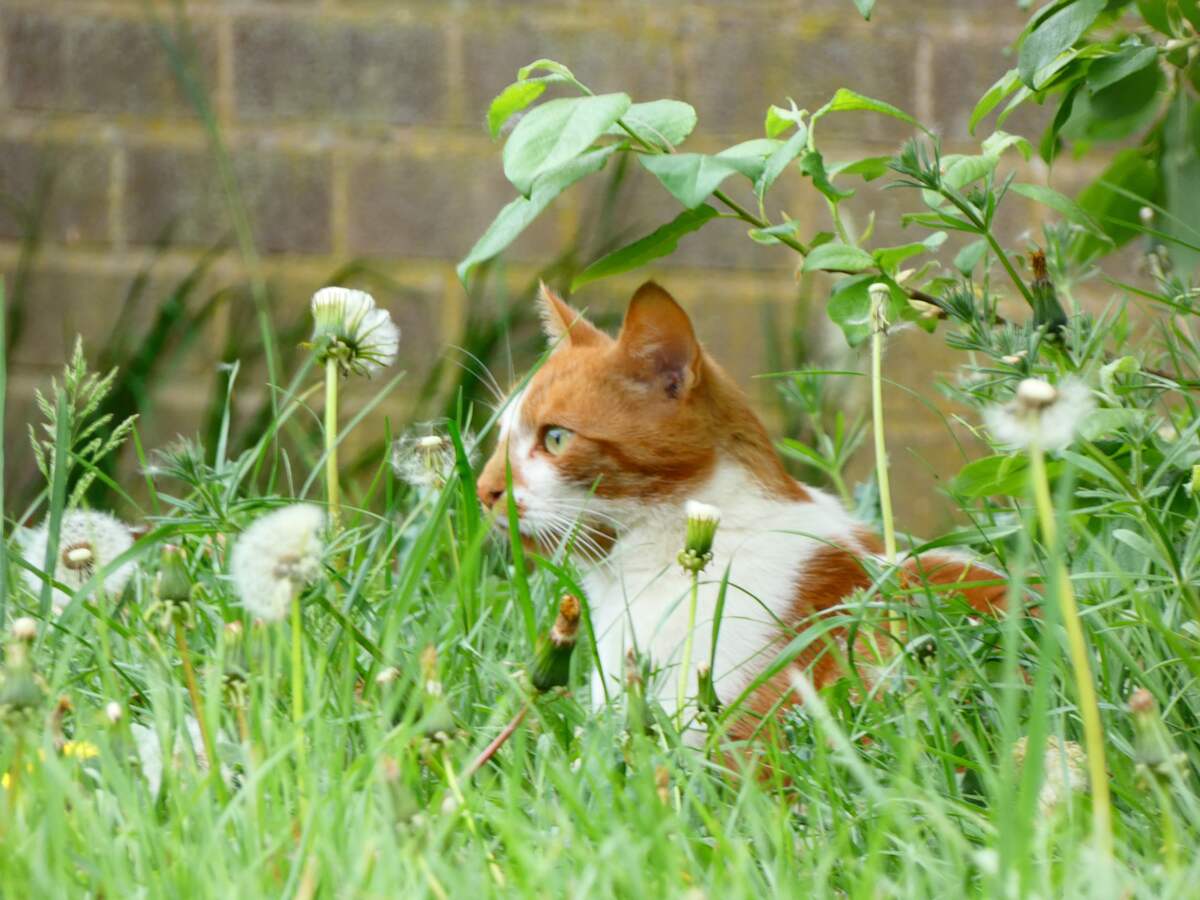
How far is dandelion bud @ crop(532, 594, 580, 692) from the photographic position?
1.08m

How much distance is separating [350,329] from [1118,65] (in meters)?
0.75

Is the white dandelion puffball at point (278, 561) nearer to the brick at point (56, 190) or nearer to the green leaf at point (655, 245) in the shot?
the green leaf at point (655, 245)

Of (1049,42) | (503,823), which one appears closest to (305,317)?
(1049,42)

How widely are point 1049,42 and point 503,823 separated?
0.82 meters

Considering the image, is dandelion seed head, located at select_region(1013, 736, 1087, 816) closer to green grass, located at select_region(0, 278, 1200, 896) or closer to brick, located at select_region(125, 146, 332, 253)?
green grass, located at select_region(0, 278, 1200, 896)

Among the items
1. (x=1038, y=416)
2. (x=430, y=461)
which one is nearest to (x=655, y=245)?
(x=430, y=461)

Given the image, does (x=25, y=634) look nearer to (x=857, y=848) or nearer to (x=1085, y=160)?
(x=857, y=848)

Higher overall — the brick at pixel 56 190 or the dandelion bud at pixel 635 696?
the brick at pixel 56 190

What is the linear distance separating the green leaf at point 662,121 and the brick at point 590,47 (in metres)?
1.87

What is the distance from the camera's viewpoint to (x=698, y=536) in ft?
3.82

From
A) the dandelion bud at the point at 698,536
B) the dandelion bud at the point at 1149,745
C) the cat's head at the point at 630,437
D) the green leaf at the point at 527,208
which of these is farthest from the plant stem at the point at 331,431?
the dandelion bud at the point at 1149,745

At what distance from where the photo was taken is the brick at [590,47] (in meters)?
Answer: 3.20

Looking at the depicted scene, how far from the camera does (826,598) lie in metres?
1.60

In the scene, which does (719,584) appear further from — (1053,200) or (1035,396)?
(1035,396)
